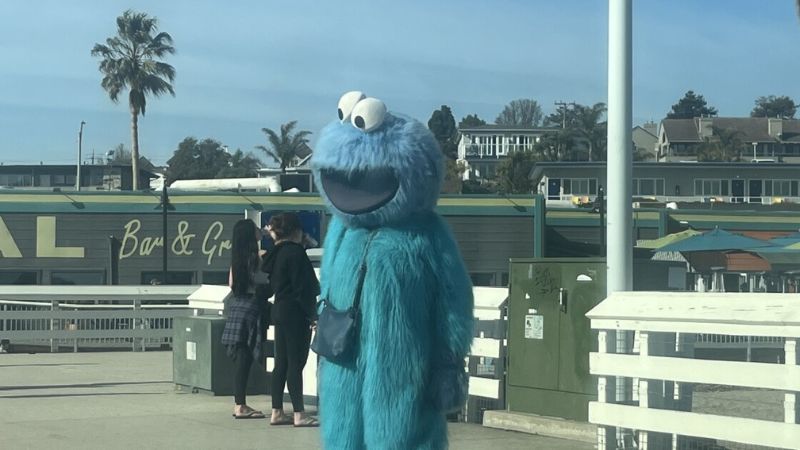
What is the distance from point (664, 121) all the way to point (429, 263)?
10651 cm

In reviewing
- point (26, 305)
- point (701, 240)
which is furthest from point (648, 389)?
point (701, 240)

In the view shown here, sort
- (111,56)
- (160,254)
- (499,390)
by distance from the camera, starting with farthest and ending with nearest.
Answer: (111,56) → (160,254) → (499,390)

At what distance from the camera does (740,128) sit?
103 m

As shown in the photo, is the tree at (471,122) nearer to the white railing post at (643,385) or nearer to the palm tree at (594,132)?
the palm tree at (594,132)

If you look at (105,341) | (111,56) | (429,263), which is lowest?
(105,341)

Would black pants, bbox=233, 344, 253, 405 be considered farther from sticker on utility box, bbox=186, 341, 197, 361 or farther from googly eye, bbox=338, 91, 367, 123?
googly eye, bbox=338, 91, 367, 123

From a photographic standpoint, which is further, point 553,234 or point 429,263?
point 553,234

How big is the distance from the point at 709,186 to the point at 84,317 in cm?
4915

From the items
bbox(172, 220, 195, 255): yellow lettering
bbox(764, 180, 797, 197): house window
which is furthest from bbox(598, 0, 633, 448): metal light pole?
bbox(764, 180, 797, 197): house window

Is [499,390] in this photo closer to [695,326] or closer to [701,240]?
[695,326]

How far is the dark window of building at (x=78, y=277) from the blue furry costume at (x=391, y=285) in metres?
37.1

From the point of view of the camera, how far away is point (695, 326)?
720cm

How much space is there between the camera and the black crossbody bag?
548 centimetres

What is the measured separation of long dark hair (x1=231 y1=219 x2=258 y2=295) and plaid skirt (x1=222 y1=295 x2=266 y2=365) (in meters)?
0.12
